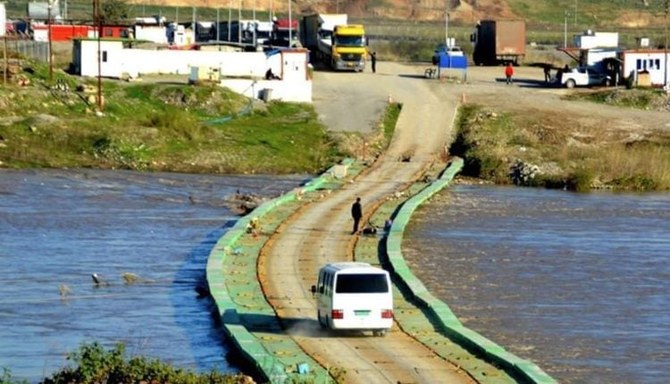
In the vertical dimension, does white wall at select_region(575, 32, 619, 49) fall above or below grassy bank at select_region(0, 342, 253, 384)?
above

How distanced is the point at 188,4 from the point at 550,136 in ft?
329

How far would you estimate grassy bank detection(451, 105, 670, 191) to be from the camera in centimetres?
6612

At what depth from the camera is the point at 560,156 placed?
68.3 metres

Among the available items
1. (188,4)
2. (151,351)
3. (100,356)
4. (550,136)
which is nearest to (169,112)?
(550,136)

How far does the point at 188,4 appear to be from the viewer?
168 metres

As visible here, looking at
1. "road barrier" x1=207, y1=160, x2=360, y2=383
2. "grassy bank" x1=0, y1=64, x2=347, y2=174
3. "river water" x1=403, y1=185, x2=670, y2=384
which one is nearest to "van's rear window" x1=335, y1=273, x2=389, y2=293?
"road barrier" x1=207, y1=160, x2=360, y2=383

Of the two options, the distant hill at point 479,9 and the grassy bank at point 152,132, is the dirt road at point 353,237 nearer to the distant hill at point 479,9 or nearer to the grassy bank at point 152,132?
the grassy bank at point 152,132

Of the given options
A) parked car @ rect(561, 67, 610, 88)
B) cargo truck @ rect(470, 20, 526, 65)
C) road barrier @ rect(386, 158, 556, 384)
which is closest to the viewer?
road barrier @ rect(386, 158, 556, 384)

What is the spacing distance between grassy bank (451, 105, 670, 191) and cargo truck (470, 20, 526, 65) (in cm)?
2721

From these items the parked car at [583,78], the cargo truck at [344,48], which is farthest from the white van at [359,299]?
the cargo truck at [344,48]

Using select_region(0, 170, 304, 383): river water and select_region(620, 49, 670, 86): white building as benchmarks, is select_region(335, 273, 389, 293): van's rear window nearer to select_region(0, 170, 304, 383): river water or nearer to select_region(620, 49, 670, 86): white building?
select_region(0, 170, 304, 383): river water

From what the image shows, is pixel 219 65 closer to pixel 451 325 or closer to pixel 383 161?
pixel 383 161

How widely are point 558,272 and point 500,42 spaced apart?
57604 mm

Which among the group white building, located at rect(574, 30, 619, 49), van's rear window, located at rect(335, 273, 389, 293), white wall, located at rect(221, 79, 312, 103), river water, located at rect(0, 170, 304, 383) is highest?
white building, located at rect(574, 30, 619, 49)
